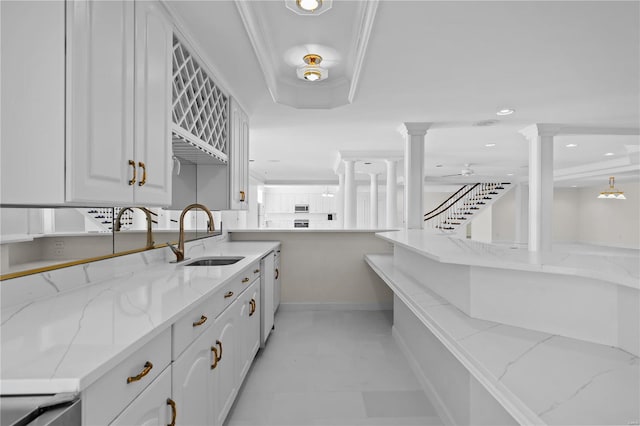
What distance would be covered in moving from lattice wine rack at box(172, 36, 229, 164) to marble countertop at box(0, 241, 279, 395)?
1.07m

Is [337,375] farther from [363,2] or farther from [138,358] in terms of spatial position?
[363,2]

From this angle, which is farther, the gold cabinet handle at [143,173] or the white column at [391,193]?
the white column at [391,193]

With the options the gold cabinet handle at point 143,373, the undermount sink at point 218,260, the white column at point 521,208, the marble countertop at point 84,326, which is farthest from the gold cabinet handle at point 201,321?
the white column at point 521,208

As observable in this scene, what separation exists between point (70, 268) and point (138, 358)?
33.0 inches

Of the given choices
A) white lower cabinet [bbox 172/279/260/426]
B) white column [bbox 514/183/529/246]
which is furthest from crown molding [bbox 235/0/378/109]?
white column [bbox 514/183/529/246]

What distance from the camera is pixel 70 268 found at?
1536 mm

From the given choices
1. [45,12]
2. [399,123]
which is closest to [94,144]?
[45,12]

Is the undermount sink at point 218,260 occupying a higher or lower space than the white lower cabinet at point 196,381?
higher

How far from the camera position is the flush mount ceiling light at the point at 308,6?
191 cm

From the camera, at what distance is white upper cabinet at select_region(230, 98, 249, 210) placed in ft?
11.0

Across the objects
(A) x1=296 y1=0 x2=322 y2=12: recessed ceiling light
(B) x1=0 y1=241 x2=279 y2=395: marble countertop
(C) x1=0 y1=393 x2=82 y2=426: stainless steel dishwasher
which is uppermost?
(A) x1=296 y1=0 x2=322 y2=12: recessed ceiling light

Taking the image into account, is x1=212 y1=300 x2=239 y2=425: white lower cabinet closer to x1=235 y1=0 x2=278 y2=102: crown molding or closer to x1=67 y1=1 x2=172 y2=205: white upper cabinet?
x1=67 y1=1 x2=172 y2=205: white upper cabinet

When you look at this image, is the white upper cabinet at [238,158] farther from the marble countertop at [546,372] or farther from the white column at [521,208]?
the white column at [521,208]

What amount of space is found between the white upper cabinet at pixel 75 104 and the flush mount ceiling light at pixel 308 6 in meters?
0.78
